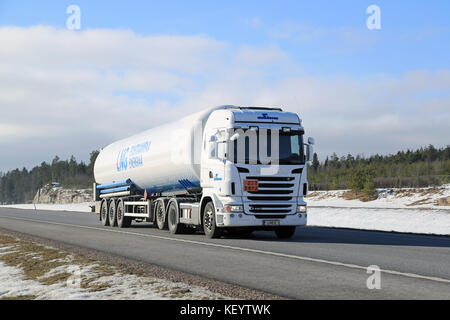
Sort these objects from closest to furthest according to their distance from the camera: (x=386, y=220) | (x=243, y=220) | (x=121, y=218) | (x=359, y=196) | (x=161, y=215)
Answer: (x=243, y=220) → (x=161, y=215) → (x=121, y=218) → (x=386, y=220) → (x=359, y=196)

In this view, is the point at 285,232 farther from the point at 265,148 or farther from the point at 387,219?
the point at 387,219

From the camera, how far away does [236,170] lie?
15688 mm

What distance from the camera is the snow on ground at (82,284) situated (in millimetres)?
7461

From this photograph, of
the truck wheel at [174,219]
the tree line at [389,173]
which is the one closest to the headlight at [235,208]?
the truck wheel at [174,219]

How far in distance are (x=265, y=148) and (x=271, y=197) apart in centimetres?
139

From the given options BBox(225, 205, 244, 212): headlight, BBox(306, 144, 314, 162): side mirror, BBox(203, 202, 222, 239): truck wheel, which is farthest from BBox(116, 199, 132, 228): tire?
BBox(306, 144, 314, 162): side mirror

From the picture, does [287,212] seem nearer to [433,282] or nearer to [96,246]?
[96,246]

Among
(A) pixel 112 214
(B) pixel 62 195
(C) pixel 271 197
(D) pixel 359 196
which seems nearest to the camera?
(C) pixel 271 197

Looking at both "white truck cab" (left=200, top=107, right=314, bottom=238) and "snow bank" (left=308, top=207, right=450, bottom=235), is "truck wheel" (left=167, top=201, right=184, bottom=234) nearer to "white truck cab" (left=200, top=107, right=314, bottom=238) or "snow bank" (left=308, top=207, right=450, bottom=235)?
"white truck cab" (left=200, top=107, right=314, bottom=238)

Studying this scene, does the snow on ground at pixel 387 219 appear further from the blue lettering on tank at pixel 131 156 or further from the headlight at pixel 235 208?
the blue lettering on tank at pixel 131 156

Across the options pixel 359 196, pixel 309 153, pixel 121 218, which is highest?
pixel 309 153

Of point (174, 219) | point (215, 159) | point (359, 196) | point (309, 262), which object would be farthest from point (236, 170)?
point (359, 196)

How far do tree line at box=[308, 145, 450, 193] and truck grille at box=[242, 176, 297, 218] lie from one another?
3564cm

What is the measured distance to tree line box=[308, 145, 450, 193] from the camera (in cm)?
6944
